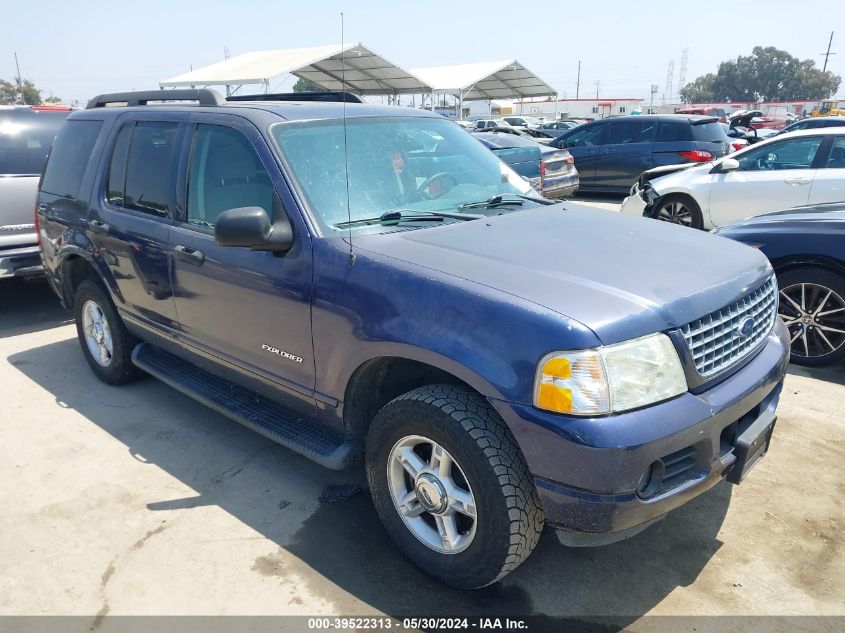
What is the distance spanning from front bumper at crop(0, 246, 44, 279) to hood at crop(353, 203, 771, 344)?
4797 millimetres

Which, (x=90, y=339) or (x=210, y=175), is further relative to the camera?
(x=90, y=339)

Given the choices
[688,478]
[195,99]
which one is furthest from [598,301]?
[195,99]

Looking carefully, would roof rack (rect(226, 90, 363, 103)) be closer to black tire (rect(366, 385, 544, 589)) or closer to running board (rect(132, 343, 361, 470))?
running board (rect(132, 343, 361, 470))

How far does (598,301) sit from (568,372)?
0.99ft

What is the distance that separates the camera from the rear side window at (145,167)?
3857mm

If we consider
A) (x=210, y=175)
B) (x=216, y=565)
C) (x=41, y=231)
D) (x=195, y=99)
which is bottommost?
(x=216, y=565)

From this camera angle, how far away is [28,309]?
7035mm

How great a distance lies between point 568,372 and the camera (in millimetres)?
2174

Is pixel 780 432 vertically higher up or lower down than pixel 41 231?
lower down

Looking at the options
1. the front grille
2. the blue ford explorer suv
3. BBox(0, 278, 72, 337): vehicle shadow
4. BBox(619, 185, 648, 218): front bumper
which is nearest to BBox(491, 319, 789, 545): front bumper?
the blue ford explorer suv

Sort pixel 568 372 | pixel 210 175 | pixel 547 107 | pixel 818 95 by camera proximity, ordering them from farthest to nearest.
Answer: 1. pixel 818 95
2. pixel 547 107
3. pixel 210 175
4. pixel 568 372

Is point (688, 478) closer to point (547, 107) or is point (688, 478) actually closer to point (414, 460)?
point (414, 460)

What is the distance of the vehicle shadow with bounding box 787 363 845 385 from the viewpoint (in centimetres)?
462

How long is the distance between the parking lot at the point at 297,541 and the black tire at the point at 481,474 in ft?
0.78
